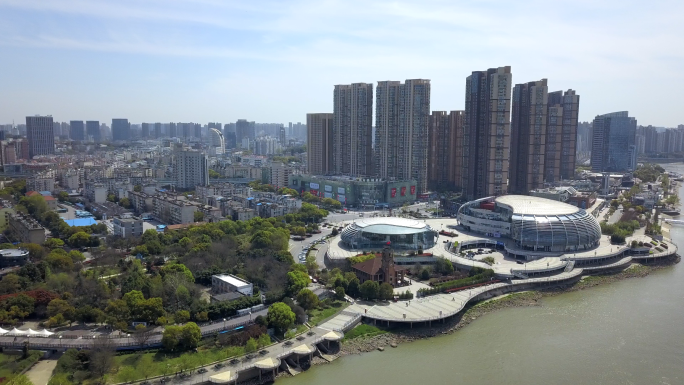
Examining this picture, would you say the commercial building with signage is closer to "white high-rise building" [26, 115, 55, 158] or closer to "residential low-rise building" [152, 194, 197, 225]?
"residential low-rise building" [152, 194, 197, 225]

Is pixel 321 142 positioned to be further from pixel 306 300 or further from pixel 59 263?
pixel 306 300

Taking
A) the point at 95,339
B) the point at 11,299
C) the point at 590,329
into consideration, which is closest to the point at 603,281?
the point at 590,329

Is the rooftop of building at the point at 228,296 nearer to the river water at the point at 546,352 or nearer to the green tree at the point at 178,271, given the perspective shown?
the green tree at the point at 178,271

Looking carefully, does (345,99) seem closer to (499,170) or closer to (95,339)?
(499,170)

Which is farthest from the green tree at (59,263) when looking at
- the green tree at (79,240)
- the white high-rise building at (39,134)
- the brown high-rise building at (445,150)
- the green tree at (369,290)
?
the white high-rise building at (39,134)

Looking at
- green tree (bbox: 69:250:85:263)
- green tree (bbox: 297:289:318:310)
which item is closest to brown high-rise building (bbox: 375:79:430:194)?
green tree (bbox: 69:250:85:263)

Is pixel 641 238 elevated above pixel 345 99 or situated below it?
below
